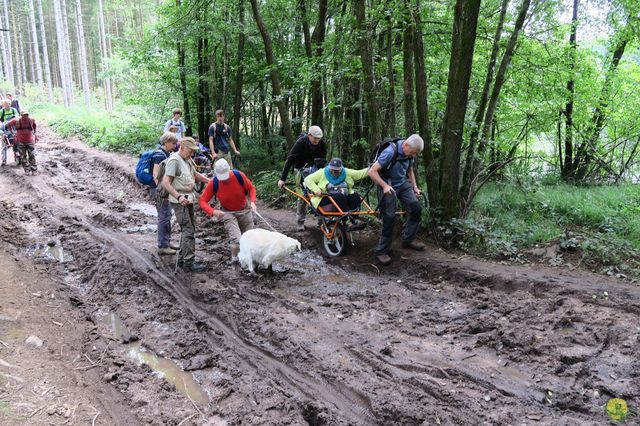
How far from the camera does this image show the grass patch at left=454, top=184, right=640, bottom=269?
22.1ft

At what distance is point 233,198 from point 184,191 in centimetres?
75

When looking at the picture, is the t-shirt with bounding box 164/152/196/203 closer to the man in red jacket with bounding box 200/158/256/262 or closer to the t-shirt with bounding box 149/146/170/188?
the man in red jacket with bounding box 200/158/256/262

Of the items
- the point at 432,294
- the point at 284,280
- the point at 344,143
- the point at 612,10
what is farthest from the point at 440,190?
the point at 612,10

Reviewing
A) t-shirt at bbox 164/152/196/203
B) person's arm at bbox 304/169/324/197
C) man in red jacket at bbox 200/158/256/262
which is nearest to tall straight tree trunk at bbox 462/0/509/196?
person's arm at bbox 304/169/324/197

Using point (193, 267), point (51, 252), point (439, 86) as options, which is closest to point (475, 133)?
point (439, 86)

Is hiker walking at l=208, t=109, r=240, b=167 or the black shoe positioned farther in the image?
hiker walking at l=208, t=109, r=240, b=167

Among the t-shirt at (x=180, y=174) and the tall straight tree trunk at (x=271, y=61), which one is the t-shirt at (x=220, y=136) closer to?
the tall straight tree trunk at (x=271, y=61)

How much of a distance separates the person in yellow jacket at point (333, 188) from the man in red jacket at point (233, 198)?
1156mm

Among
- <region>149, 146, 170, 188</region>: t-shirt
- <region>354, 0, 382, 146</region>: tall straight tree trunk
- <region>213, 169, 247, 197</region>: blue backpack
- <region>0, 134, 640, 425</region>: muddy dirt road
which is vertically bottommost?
<region>0, 134, 640, 425</region>: muddy dirt road

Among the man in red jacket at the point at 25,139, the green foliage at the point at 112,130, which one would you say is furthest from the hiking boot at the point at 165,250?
the green foliage at the point at 112,130

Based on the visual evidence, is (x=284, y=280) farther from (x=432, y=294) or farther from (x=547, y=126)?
(x=547, y=126)

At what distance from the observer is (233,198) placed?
7.00 meters

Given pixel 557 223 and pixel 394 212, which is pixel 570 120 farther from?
pixel 394 212

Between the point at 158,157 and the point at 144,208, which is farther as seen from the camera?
the point at 144,208
